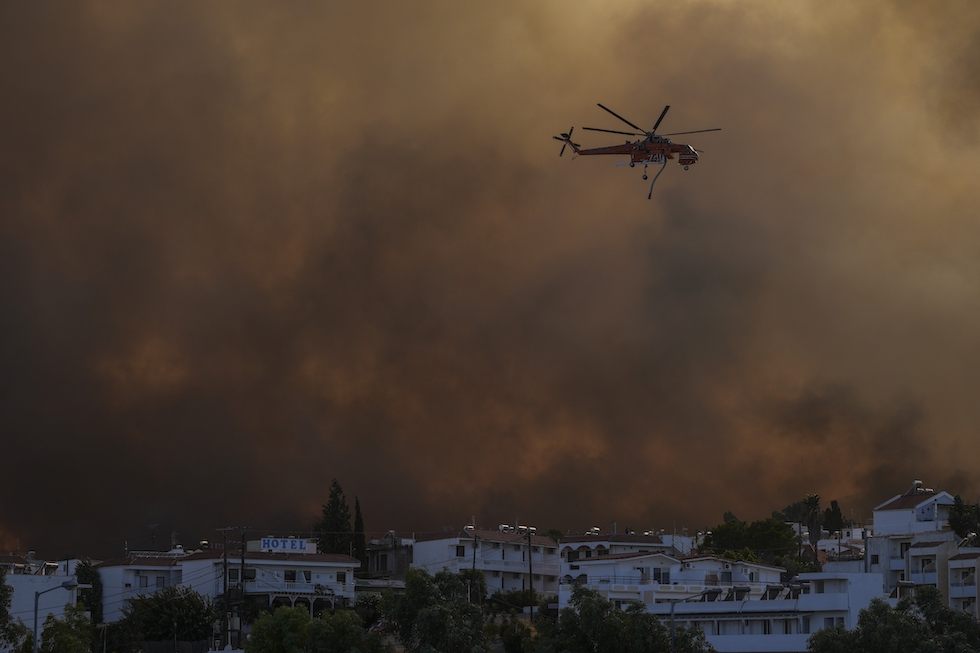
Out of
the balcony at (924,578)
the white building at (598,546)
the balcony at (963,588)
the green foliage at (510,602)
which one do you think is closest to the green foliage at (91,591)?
the green foliage at (510,602)

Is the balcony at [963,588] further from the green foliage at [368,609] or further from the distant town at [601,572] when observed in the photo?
the green foliage at [368,609]

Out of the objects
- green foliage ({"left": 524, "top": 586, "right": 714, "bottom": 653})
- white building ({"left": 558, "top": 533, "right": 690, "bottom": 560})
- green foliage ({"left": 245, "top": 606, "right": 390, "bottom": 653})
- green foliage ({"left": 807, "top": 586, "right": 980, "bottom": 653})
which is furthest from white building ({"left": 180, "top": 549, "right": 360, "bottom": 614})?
green foliage ({"left": 807, "top": 586, "right": 980, "bottom": 653})

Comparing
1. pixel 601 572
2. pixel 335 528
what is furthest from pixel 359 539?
pixel 601 572

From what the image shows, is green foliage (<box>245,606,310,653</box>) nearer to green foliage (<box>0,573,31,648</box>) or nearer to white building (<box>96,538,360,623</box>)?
green foliage (<box>0,573,31,648</box>)

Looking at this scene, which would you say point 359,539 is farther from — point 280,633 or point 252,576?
point 280,633

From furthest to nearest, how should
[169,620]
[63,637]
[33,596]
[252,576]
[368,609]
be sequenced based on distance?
1. [252,576]
2. [368,609]
3. [169,620]
4. [33,596]
5. [63,637]

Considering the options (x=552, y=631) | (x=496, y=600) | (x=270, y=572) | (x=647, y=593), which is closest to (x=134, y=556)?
(x=270, y=572)
